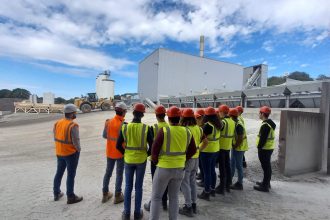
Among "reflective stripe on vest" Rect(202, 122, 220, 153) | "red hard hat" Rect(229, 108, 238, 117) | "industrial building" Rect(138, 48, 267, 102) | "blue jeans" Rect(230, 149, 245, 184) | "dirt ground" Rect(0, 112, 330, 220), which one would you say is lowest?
"dirt ground" Rect(0, 112, 330, 220)

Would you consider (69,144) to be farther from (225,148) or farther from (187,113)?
(225,148)

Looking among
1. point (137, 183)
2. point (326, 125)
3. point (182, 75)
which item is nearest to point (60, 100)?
point (182, 75)

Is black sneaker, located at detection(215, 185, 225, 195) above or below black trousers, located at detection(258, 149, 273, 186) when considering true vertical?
below

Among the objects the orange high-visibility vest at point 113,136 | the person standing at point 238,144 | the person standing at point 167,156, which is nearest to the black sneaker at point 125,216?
the person standing at point 167,156

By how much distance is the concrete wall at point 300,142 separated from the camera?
6.93 meters

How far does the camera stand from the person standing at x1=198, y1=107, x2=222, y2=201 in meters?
4.67

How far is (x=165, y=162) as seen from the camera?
10.9ft

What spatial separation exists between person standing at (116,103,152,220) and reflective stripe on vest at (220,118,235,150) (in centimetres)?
187

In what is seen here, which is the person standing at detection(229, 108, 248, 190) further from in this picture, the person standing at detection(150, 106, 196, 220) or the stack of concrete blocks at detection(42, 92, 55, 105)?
the stack of concrete blocks at detection(42, 92, 55, 105)

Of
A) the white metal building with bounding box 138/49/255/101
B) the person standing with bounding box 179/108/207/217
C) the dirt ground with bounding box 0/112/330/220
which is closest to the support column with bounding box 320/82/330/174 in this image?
the dirt ground with bounding box 0/112/330/220

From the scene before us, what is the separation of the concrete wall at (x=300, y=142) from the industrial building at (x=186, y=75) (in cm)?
2402

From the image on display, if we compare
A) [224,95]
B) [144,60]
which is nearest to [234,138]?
[224,95]

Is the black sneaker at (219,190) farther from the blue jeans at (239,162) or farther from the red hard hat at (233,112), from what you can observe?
the red hard hat at (233,112)

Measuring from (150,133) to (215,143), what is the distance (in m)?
1.48
